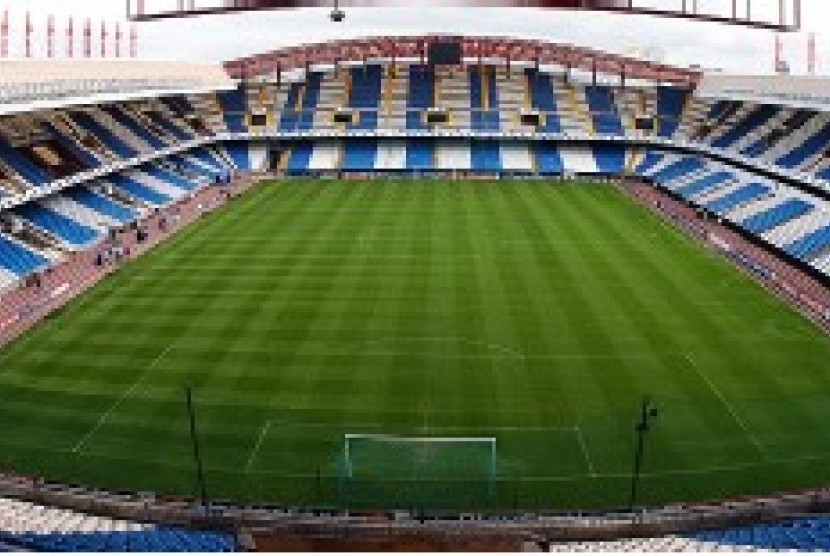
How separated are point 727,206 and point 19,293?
34934 millimetres

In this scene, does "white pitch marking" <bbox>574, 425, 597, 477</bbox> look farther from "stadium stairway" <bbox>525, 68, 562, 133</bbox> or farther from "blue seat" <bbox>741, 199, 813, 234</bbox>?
"stadium stairway" <bbox>525, 68, 562, 133</bbox>

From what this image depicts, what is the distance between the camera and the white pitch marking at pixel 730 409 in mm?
23953

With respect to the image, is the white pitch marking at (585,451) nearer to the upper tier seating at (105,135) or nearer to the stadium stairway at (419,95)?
the upper tier seating at (105,135)

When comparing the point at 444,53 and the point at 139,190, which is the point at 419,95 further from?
the point at 139,190

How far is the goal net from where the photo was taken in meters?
21.8

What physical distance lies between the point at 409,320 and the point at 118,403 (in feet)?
34.4

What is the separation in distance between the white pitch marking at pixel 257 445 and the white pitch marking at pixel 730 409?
11.7 meters

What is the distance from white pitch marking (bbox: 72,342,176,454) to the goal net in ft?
21.0

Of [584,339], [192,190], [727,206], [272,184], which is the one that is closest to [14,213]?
[192,190]

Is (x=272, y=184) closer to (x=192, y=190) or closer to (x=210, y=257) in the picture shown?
(x=192, y=190)

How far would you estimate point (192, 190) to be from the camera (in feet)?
200

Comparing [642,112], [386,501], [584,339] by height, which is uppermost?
[642,112]

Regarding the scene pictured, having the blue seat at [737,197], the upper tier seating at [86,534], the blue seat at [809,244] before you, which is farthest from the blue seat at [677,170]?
the upper tier seating at [86,534]

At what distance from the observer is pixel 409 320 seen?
3372cm
